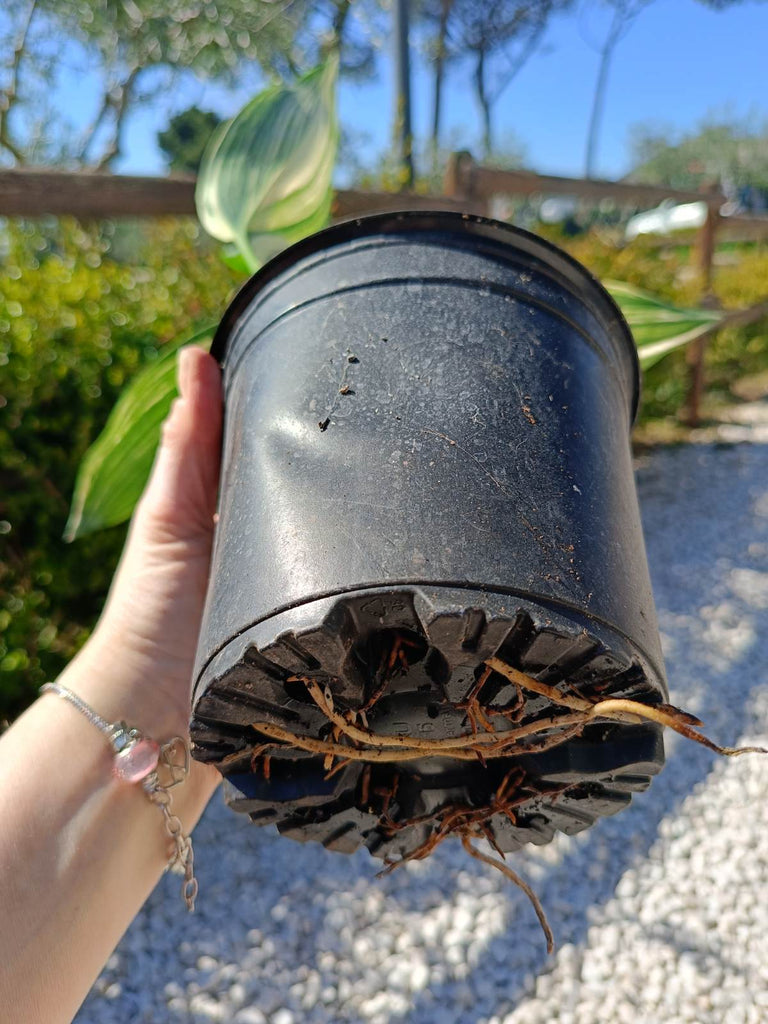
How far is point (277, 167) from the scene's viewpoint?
1.30m

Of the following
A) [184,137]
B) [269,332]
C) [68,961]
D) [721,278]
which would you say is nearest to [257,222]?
[269,332]

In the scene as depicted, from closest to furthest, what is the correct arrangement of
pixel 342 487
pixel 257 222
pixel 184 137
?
pixel 342 487, pixel 257 222, pixel 184 137

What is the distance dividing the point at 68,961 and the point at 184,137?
10155 mm

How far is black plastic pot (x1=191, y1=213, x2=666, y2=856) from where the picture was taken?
53 centimetres

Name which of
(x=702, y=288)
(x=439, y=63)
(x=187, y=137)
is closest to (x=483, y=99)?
(x=439, y=63)

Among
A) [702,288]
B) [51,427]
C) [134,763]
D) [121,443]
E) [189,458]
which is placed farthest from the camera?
[702,288]

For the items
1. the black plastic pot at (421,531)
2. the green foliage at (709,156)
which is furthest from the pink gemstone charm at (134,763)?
the green foliage at (709,156)

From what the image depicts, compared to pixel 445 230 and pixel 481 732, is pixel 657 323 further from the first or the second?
pixel 481 732

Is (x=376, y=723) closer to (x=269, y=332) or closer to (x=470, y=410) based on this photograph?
(x=470, y=410)

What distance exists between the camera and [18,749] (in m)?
0.86

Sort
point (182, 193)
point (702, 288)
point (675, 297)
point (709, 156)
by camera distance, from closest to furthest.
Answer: point (182, 193), point (675, 297), point (702, 288), point (709, 156)

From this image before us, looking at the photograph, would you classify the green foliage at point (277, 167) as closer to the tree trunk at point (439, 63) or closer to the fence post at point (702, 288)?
the fence post at point (702, 288)

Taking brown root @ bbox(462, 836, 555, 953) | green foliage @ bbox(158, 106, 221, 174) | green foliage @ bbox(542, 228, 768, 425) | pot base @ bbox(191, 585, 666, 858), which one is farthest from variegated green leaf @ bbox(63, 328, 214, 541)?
green foliage @ bbox(158, 106, 221, 174)

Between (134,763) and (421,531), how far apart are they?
1.88ft
